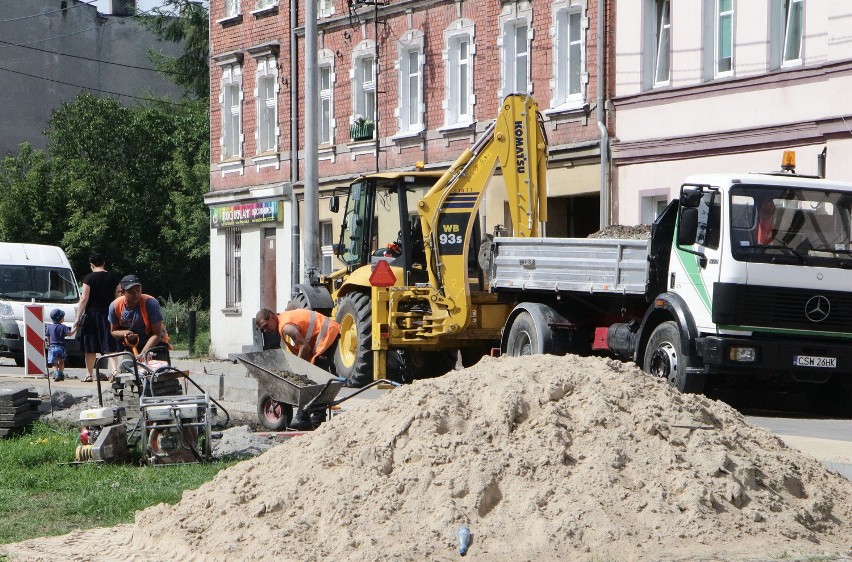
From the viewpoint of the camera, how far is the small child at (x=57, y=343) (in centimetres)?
2413

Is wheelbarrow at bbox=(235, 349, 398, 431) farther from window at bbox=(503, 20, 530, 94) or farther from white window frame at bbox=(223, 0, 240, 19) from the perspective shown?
white window frame at bbox=(223, 0, 240, 19)

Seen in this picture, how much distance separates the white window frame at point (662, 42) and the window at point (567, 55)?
1.82 metres

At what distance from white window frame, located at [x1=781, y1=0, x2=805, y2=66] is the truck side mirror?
7.83 metres

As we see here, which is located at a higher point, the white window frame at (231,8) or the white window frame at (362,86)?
the white window frame at (231,8)

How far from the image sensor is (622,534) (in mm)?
7664

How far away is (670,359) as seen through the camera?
1612cm

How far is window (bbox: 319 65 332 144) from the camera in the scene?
34938 mm

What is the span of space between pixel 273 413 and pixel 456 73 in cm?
1727

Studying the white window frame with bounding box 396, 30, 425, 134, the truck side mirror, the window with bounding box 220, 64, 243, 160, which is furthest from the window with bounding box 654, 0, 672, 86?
the window with bounding box 220, 64, 243, 160

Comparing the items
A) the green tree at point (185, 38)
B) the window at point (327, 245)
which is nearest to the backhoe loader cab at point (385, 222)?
the window at point (327, 245)

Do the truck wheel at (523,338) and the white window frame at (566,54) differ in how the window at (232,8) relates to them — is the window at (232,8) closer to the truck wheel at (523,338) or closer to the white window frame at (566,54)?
the white window frame at (566,54)

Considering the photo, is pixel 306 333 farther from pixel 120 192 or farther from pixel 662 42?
pixel 120 192

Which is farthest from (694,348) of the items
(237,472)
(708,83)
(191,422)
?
(708,83)

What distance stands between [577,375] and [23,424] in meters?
7.96
